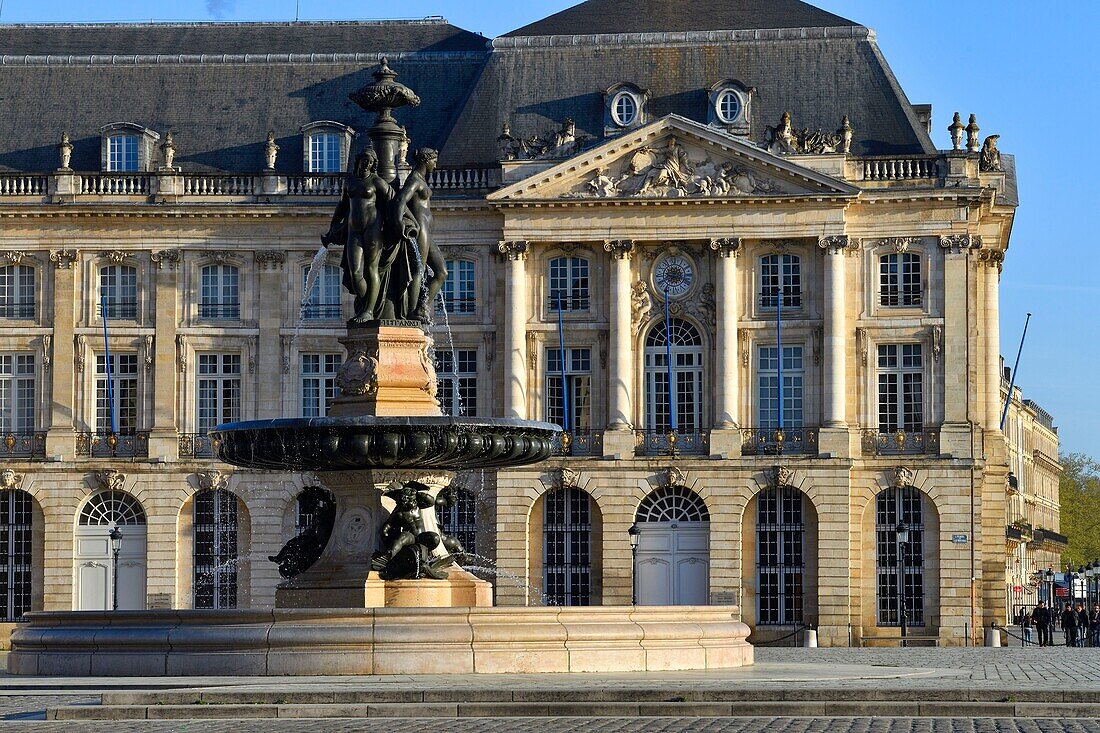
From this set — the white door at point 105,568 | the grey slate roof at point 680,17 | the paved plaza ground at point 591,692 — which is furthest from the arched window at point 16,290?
the paved plaza ground at point 591,692

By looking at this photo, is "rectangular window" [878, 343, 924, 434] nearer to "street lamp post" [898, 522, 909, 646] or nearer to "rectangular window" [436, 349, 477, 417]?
"street lamp post" [898, 522, 909, 646]

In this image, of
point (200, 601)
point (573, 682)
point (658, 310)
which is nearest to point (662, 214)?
point (658, 310)

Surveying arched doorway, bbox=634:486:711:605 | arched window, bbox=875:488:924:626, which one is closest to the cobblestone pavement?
arched window, bbox=875:488:924:626

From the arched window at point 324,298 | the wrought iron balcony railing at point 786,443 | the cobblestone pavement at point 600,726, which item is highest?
the arched window at point 324,298

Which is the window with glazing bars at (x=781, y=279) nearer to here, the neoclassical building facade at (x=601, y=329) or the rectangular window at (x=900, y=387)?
the neoclassical building facade at (x=601, y=329)

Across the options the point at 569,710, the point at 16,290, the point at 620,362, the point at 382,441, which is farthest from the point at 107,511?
the point at 569,710

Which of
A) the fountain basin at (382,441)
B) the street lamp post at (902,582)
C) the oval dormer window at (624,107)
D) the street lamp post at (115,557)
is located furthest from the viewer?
the oval dormer window at (624,107)

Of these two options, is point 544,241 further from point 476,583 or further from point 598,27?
point 476,583

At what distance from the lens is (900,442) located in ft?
212

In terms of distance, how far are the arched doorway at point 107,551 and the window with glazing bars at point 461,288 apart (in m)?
10.3

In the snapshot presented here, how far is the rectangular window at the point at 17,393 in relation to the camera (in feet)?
221

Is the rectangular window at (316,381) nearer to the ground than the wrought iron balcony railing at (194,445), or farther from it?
farther from it

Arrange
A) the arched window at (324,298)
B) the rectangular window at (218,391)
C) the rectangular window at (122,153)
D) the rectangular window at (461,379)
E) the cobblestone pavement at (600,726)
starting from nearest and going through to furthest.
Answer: the cobblestone pavement at (600,726), the rectangular window at (461,379), the rectangular window at (218,391), the arched window at (324,298), the rectangular window at (122,153)

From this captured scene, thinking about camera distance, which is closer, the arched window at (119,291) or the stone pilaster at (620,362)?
the stone pilaster at (620,362)
